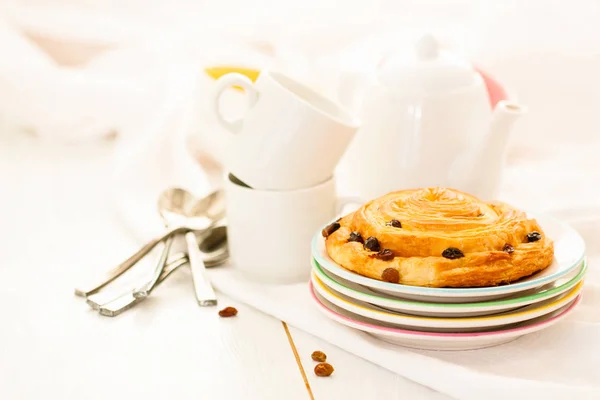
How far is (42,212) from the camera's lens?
1368 mm

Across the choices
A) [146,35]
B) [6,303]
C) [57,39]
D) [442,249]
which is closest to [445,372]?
[442,249]

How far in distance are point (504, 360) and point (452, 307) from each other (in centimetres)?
9

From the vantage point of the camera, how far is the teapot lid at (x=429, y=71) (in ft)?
3.85

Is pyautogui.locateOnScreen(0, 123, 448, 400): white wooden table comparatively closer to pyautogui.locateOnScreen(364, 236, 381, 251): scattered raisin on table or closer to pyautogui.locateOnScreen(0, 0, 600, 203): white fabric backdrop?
pyautogui.locateOnScreen(364, 236, 381, 251): scattered raisin on table

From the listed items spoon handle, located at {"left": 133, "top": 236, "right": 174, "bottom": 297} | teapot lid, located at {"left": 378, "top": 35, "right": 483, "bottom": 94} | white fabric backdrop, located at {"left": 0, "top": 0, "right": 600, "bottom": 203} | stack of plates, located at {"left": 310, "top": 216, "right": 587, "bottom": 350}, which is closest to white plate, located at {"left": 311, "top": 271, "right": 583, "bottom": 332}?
stack of plates, located at {"left": 310, "top": 216, "right": 587, "bottom": 350}

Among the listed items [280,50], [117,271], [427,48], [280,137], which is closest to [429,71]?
[427,48]

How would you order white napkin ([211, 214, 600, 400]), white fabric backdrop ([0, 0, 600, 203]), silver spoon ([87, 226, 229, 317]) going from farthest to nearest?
white fabric backdrop ([0, 0, 600, 203]) < silver spoon ([87, 226, 229, 317]) < white napkin ([211, 214, 600, 400])

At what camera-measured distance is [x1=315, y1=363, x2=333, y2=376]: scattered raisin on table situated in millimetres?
829

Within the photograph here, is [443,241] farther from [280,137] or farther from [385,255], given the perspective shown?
[280,137]

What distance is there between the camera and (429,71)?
118cm

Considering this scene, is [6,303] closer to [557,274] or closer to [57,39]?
[557,274]

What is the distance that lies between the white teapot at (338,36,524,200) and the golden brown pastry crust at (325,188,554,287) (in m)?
0.22

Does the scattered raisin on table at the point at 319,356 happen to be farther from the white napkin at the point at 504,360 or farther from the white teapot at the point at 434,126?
the white teapot at the point at 434,126

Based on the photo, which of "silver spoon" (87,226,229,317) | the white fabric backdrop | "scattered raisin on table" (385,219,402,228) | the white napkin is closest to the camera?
the white napkin
